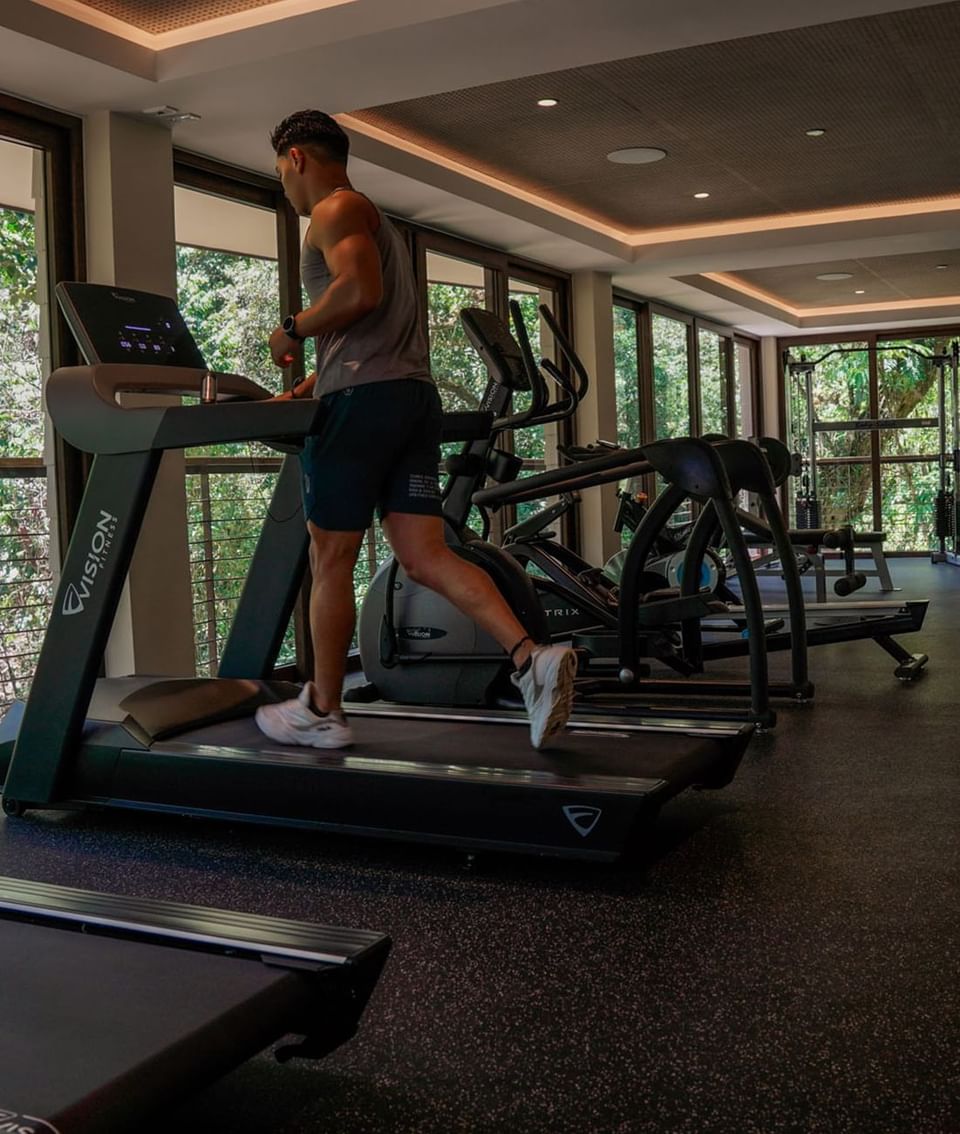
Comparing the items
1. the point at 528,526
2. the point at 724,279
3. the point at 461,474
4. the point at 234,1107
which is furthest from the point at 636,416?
the point at 234,1107

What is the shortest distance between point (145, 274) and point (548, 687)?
2460 mm

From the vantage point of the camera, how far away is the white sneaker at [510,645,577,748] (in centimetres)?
255

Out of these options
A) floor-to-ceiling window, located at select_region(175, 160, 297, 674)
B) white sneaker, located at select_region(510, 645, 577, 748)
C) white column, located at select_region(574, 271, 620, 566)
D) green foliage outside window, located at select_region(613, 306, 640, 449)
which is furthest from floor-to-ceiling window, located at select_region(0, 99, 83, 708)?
green foliage outside window, located at select_region(613, 306, 640, 449)

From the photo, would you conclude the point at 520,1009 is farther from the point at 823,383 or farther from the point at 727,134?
the point at 823,383

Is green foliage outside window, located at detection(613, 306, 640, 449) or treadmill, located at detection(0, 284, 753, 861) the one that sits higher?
green foliage outside window, located at detection(613, 306, 640, 449)

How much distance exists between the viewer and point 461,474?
407 cm

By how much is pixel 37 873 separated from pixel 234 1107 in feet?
3.66

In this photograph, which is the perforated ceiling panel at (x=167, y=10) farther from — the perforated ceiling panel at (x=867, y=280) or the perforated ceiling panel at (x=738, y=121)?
the perforated ceiling panel at (x=867, y=280)

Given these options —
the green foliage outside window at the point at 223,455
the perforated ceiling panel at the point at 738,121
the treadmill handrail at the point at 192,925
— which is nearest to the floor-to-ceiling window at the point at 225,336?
the green foliage outside window at the point at 223,455

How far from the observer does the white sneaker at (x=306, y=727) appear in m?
2.72

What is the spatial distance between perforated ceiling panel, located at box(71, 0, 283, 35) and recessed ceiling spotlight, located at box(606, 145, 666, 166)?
2.30 m

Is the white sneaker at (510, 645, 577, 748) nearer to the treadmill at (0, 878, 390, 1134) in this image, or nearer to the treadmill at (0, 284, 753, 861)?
the treadmill at (0, 284, 753, 861)

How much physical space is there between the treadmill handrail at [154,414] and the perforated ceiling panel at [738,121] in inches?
93.3

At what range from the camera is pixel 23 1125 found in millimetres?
1068
